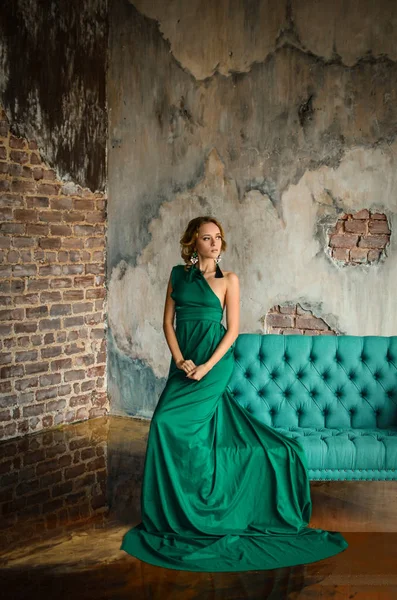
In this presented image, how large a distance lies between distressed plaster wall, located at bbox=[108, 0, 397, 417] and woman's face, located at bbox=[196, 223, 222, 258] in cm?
159

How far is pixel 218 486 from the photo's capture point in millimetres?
4000

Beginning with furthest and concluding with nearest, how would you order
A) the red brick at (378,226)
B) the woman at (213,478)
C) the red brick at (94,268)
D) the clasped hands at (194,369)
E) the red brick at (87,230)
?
the red brick at (94,268) < the red brick at (87,230) < the red brick at (378,226) < the clasped hands at (194,369) < the woman at (213,478)

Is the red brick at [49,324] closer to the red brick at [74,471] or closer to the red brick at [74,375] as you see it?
the red brick at [74,375]

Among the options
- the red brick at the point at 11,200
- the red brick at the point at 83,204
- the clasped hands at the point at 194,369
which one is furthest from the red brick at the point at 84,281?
the clasped hands at the point at 194,369

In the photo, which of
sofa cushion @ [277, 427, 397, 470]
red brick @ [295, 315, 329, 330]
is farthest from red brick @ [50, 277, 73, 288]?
sofa cushion @ [277, 427, 397, 470]

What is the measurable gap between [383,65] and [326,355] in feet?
7.18

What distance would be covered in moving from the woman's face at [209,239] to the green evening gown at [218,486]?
28.7 inches

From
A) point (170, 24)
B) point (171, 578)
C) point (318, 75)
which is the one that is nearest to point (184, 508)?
point (171, 578)

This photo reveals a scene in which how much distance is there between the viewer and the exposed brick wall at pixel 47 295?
5852mm

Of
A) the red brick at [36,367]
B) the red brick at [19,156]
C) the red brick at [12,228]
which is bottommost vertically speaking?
the red brick at [36,367]

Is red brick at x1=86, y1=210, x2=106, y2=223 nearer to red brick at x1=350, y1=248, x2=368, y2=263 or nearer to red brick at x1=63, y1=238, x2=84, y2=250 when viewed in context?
red brick at x1=63, y1=238, x2=84, y2=250

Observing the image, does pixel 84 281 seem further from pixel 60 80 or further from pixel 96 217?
pixel 60 80

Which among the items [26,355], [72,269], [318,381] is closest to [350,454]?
[318,381]

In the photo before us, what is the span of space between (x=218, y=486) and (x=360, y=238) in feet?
7.83
